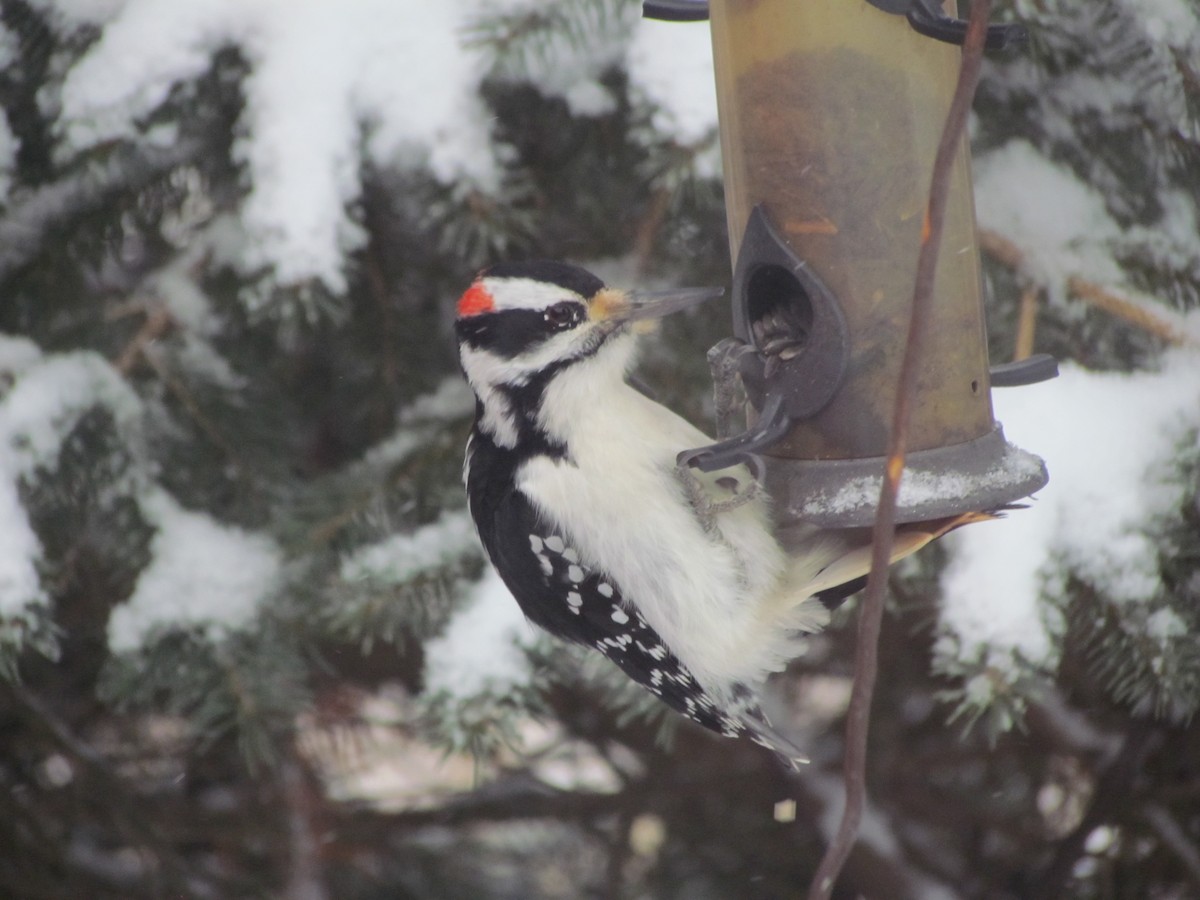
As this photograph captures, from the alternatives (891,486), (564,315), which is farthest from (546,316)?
(891,486)

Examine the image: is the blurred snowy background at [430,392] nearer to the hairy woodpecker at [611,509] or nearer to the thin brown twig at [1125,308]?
the thin brown twig at [1125,308]

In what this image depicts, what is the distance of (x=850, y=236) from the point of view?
1.84 m

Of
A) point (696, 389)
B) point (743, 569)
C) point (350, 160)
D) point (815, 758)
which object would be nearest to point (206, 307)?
point (350, 160)

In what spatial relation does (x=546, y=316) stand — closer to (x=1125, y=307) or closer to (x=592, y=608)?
(x=592, y=608)

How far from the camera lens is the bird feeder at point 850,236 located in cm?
180

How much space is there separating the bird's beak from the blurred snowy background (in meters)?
0.28

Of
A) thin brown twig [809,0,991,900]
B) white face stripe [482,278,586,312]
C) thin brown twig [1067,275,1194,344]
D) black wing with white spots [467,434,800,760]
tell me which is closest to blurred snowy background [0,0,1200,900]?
thin brown twig [1067,275,1194,344]

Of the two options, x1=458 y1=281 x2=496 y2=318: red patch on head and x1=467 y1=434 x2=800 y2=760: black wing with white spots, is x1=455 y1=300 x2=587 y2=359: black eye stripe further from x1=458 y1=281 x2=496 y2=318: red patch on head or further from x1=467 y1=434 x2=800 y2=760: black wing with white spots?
x1=467 y1=434 x2=800 y2=760: black wing with white spots

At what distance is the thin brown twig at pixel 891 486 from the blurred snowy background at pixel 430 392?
96 centimetres

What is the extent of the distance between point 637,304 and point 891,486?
857 mm

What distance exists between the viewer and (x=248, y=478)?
7.65 ft

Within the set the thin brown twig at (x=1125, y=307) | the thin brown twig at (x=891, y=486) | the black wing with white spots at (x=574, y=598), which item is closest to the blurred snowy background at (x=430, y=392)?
the thin brown twig at (x=1125, y=307)

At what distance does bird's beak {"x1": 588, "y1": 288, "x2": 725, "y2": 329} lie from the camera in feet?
5.98

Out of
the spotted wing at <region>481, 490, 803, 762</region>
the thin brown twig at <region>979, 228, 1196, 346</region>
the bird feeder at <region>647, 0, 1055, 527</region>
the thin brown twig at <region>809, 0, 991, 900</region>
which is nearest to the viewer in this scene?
the thin brown twig at <region>809, 0, 991, 900</region>
